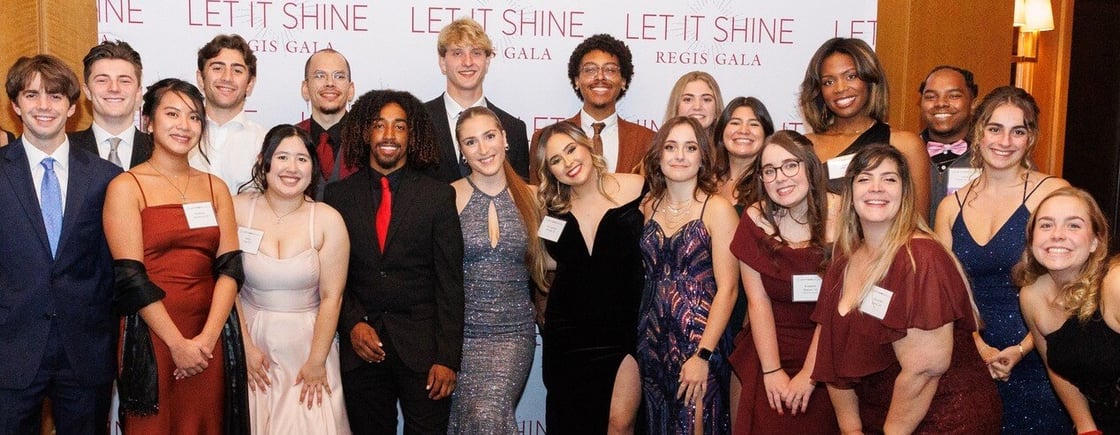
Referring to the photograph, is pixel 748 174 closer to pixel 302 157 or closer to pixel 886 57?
pixel 302 157

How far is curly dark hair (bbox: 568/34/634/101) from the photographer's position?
527 cm

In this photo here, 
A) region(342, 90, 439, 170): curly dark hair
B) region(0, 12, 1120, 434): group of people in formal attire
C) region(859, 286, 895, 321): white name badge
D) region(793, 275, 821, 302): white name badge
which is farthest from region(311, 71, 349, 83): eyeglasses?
region(859, 286, 895, 321): white name badge

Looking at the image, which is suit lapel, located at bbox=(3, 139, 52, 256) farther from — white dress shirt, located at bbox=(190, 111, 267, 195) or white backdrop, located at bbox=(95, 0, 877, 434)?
white backdrop, located at bbox=(95, 0, 877, 434)

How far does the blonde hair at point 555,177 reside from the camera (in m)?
4.19

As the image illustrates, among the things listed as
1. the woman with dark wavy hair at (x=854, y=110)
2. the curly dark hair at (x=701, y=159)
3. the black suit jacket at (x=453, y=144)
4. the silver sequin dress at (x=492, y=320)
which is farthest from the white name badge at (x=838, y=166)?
the black suit jacket at (x=453, y=144)

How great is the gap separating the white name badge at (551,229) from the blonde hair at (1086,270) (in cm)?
176

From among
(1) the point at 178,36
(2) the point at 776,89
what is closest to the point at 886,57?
(2) the point at 776,89

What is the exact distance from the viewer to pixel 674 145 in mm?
3932

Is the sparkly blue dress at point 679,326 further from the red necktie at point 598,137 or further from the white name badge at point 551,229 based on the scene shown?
the red necktie at point 598,137

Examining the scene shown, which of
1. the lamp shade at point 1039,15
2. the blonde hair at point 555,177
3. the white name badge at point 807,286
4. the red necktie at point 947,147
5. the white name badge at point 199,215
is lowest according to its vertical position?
the white name badge at point 807,286

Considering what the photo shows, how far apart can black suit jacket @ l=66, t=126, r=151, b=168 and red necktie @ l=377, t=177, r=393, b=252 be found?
1.04m

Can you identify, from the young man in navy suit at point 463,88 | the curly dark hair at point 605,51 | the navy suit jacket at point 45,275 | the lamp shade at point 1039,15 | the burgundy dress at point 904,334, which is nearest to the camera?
the burgundy dress at point 904,334

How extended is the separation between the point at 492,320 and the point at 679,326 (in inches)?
31.5

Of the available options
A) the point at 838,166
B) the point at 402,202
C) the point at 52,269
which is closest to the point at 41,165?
the point at 52,269
